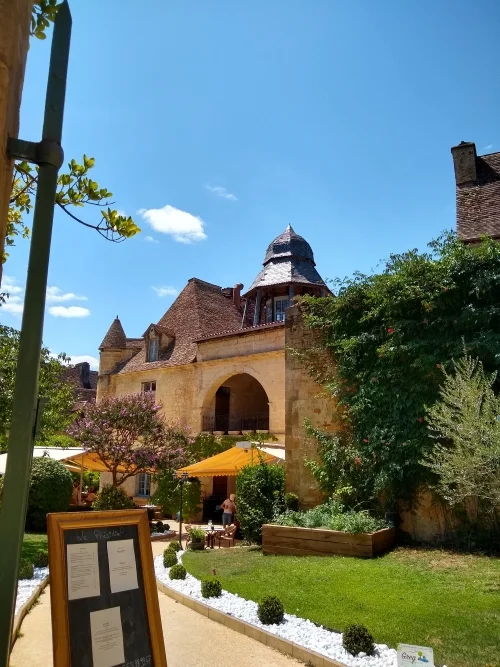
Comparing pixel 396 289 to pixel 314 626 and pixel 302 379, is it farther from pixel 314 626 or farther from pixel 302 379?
pixel 314 626

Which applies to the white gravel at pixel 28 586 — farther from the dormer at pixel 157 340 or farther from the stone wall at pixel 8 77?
the dormer at pixel 157 340

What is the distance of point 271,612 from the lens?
5.80m

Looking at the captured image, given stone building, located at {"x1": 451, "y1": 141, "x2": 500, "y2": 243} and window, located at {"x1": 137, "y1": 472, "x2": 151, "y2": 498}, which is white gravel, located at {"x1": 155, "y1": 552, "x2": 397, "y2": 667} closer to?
stone building, located at {"x1": 451, "y1": 141, "x2": 500, "y2": 243}

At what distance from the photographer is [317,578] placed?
24.1 feet

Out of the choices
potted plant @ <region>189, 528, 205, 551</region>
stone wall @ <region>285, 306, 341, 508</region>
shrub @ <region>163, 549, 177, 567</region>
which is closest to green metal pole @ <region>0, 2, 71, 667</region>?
shrub @ <region>163, 549, 177, 567</region>

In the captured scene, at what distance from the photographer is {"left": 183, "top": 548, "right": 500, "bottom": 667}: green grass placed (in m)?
4.95

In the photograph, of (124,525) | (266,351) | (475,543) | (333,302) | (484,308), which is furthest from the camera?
(266,351)

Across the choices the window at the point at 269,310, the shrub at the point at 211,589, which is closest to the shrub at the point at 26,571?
the shrub at the point at 211,589

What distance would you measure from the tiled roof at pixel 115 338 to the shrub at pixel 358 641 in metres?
22.7

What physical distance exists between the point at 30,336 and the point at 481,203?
13994 millimetres

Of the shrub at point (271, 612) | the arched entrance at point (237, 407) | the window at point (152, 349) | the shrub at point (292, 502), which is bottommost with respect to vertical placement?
the shrub at point (271, 612)

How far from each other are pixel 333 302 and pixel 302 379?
201 cm

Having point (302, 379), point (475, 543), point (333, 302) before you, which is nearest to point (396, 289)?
point (333, 302)

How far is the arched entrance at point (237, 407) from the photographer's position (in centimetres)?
2066
